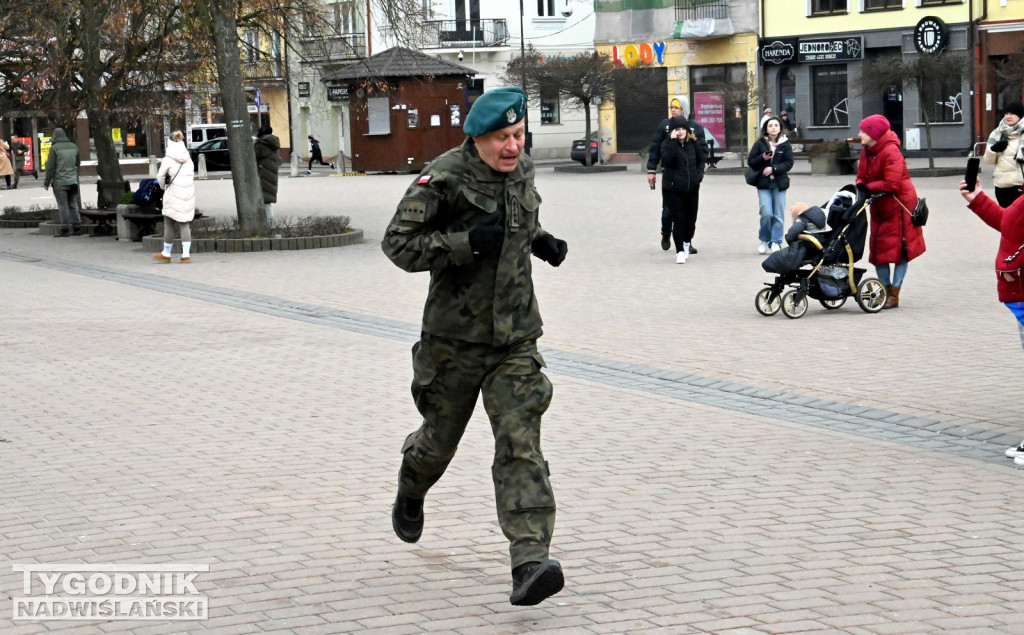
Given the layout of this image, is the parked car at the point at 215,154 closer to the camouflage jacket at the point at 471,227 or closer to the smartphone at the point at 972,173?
the smartphone at the point at 972,173

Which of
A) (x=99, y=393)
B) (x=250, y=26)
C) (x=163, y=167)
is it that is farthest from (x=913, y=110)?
(x=99, y=393)

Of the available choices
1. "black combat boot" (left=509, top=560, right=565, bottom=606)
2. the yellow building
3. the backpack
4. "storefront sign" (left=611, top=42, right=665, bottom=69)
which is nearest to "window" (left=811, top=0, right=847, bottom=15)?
the yellow building

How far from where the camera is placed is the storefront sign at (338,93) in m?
51.6

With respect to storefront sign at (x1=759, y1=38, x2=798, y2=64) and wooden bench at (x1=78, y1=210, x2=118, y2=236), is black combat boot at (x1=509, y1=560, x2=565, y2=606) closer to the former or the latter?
wooden bench at (x1=78, y1=210, x2=118, y2=236)

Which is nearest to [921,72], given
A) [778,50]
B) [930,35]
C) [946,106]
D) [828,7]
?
[946,106]

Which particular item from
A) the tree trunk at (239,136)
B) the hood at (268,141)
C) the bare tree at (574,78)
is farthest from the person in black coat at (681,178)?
the bare tree at (574,78)

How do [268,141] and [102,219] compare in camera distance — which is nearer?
[268,141]

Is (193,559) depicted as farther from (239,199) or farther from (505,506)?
(239,199)

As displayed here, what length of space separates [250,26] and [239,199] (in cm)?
256

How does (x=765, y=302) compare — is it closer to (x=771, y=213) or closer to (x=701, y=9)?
(x=771, y=213)

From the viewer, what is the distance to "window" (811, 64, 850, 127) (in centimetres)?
4738

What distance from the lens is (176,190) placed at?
59.8 ft

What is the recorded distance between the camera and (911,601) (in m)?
4.93

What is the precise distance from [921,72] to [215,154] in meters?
27.7
